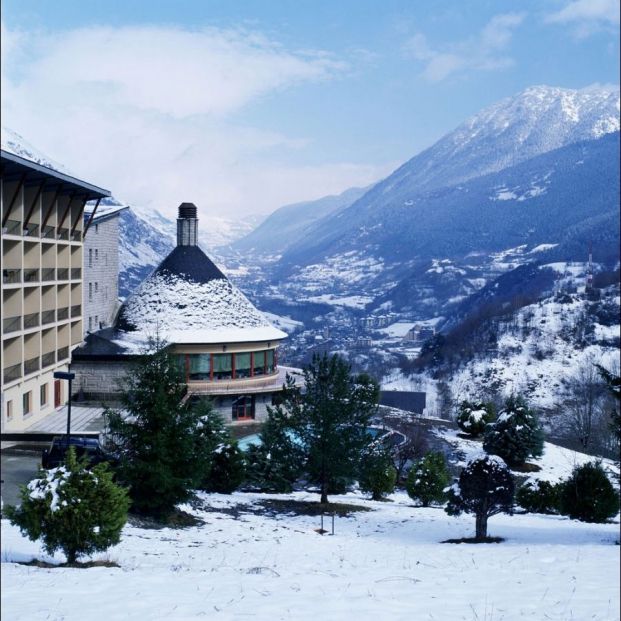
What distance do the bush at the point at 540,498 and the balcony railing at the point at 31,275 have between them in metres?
19.8

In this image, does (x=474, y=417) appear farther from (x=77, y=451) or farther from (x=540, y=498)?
(x=77, y=451)

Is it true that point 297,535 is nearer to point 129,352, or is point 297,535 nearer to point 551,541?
point 551,541

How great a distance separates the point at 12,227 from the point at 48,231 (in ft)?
15.1

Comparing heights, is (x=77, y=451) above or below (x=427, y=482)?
above

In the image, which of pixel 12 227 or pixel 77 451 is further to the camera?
pixel 12 227

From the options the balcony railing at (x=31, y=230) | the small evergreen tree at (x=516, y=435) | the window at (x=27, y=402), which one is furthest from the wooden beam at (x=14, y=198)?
the small evergreen tree at (x=516, y=435)

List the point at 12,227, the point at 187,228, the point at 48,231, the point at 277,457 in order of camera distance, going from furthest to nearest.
Result: the point at 187,228
the point at 48,231
the point at 12,227
the point at 277,457

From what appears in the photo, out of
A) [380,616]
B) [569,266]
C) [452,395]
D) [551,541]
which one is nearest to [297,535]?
[551,541]

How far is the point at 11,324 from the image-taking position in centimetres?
2659

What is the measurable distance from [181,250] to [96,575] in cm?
3154

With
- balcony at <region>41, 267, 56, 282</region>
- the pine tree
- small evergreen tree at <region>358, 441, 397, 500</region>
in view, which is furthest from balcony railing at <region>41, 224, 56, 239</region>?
small evergreen tree at <region>358, 441, 397, 500</region>

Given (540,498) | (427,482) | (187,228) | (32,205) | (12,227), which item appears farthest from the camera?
(187,228)

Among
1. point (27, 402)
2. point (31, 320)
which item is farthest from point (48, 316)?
point (27, 402)

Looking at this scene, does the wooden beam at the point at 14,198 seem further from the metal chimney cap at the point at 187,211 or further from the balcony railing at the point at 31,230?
the metal chimney cap at the point at 187,211
